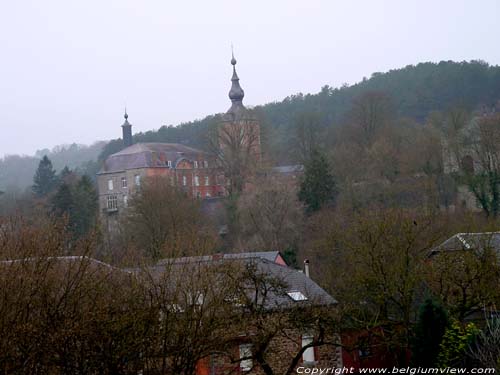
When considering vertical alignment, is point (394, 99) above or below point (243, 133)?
above

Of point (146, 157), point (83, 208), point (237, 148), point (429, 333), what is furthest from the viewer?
point (146, 157)

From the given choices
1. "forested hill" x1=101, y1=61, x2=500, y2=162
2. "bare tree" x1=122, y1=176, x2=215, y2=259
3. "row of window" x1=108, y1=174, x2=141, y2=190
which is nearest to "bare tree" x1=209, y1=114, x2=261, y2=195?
"bare tree" x1=122, y1=176, x2=215, y2=259

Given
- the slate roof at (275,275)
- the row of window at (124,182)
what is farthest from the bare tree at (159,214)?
the row of window at (124,182)

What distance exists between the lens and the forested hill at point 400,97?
267 ft

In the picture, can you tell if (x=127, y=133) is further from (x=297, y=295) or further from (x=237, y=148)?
(x=297, y=295)

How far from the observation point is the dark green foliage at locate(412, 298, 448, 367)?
20719 millimetres

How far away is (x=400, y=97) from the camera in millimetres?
86250

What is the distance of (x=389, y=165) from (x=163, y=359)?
1546 inches

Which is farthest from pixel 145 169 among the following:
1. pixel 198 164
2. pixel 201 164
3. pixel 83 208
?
pixel 83 208

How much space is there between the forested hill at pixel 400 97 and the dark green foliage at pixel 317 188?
20356mm

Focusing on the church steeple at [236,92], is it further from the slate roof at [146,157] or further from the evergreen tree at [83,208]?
the evergreen tree at [83,208]

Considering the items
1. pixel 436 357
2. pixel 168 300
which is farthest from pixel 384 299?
pixel 168 300

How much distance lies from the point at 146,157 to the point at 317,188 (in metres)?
28.0

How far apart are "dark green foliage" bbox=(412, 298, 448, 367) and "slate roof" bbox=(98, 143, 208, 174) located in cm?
5368
